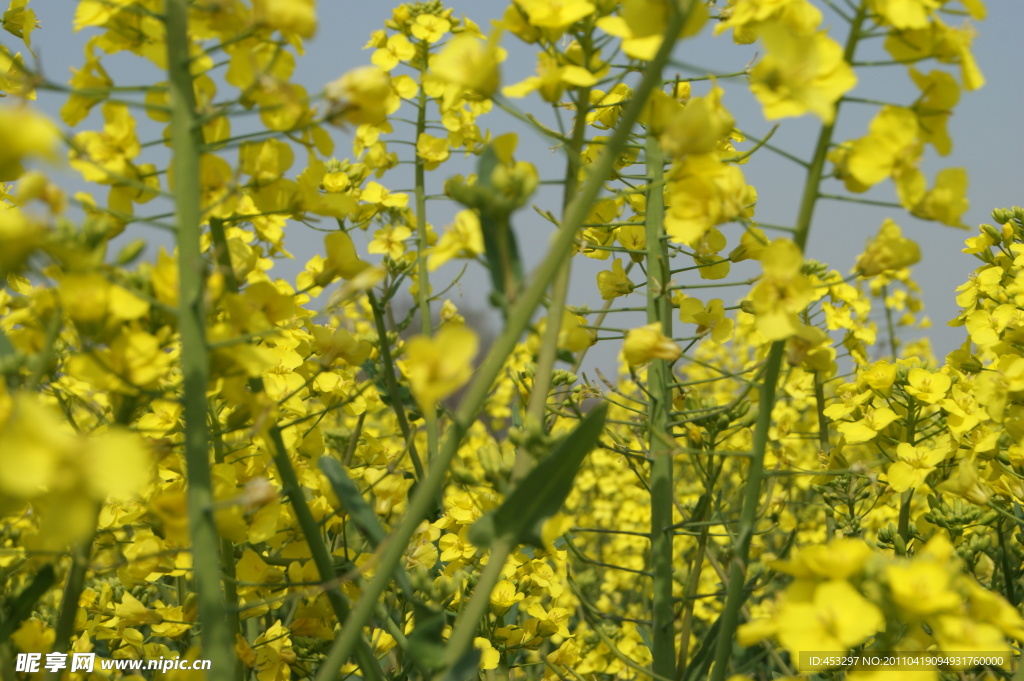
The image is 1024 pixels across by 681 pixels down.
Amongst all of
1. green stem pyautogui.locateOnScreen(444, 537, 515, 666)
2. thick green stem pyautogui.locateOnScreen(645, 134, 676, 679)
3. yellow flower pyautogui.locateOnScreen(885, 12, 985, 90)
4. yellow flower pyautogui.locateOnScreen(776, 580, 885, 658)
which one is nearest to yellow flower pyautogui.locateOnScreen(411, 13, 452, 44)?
thick green stem pyautogui.locateOnScreen(645, 134, 676, 679)

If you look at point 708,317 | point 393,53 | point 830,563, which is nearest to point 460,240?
point 830,563

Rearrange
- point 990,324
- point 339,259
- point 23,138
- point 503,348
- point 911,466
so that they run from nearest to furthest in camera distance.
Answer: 1. point 23,138
2. point 503,348
3. point 339,259
4. point 911,466
5. point 990,324

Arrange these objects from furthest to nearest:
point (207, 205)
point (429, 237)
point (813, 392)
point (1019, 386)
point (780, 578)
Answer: point (780, 578) < point (813, 392) < point (429, 237) < point (1019, 386) < point (207, 205)

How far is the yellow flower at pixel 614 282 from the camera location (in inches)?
73.2

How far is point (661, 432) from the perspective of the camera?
1470 millimetres

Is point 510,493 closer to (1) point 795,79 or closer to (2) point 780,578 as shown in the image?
(1) point 795,79

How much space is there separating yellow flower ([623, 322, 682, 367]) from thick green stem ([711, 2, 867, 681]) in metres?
0.13

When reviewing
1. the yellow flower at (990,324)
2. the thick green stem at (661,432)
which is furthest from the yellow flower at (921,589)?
the yellow flower at (990,324)

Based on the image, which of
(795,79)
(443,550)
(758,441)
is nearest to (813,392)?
(443,550)

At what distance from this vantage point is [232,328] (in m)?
0.93

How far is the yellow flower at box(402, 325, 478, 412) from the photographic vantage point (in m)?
0.80

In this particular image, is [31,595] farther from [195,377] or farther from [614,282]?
[614,282]

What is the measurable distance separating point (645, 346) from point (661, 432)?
456 mm

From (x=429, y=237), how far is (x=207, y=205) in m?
1.39
